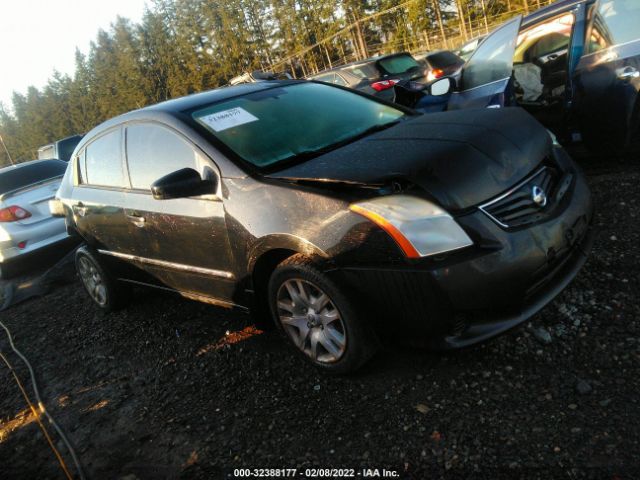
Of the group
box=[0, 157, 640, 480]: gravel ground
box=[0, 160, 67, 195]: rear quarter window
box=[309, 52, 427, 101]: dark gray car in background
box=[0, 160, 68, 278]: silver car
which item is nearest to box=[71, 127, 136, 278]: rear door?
box=[0, 157, 640, 480]: gravel ground

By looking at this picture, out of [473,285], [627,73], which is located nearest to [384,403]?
[473,285]

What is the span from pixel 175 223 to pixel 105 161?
124 centimetres

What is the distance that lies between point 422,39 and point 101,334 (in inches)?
982

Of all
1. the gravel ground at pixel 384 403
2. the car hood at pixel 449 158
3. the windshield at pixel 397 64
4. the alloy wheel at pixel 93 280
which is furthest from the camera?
the windshield at pixel 397 64

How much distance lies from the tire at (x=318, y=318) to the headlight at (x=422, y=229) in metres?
0.41

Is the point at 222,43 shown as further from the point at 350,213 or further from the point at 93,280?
the point at 350,213

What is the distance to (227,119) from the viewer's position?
10.8 feet

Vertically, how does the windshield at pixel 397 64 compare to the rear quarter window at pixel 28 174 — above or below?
below

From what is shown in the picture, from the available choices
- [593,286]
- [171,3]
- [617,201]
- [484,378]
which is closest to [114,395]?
[484,378]

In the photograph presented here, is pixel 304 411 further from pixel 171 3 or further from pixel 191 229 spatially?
pixel 171 3

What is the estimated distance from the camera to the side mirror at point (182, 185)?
9.64 ft

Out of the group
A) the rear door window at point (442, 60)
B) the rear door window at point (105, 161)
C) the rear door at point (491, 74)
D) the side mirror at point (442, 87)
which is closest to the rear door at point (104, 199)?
the rear door window at point (105, 161)

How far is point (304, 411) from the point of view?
8.81 ft

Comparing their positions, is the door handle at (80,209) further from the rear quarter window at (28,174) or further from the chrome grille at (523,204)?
the chrome grille at (523,204)
